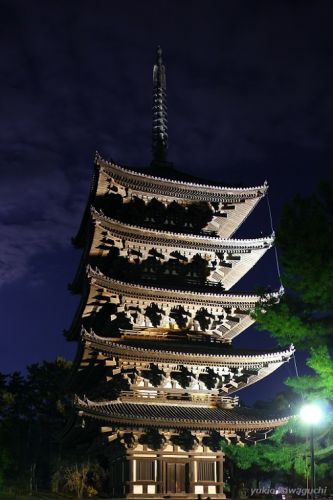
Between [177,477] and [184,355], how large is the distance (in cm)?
605

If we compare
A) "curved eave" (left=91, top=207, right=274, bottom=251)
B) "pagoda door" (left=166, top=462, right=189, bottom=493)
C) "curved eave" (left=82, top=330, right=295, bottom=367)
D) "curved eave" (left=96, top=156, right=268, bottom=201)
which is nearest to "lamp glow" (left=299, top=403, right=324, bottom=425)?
"curved eave" (left=82, top=330, right=295, bottom=367)

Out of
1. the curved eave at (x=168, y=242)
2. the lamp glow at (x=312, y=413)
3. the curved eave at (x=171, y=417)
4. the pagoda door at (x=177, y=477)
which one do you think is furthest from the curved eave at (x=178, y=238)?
the lamp glow at (x=312, y=413)

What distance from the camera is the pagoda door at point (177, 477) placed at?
29.3 meters

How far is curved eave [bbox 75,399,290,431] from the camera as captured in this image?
27.6 m

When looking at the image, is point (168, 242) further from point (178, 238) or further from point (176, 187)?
point (176, 187)

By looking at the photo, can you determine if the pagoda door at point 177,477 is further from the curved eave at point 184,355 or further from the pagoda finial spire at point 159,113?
the pagoda finial spire at point 159,113

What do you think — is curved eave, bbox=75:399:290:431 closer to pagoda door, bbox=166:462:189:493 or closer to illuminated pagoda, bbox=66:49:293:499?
illuminated pagoda, bbox=66:49:293:499

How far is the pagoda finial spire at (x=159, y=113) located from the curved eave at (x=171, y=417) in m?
18.2

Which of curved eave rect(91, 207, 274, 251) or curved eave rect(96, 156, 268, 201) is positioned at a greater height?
curved eave rect(96, 156, 268, 201)

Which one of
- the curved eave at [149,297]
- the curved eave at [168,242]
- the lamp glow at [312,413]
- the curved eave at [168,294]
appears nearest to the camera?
the lamp glow at [312,413]

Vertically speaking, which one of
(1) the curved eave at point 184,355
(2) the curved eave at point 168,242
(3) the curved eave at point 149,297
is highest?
(2) the curved eave at point 168,242

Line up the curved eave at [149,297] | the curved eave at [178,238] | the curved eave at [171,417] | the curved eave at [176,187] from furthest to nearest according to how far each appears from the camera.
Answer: the curved eave at [176,187] → the curved eave at [178,238] → the curved eave at [149,297] → the curved eave at [171,417]

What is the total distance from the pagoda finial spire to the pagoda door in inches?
811

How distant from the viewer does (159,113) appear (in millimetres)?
45062
